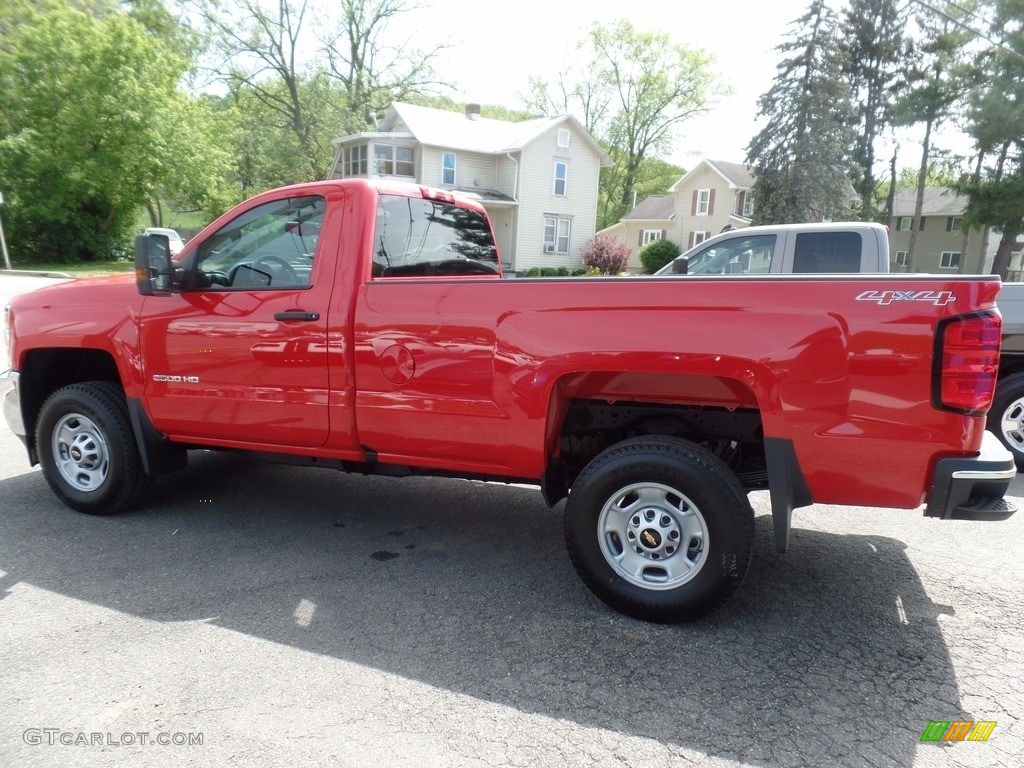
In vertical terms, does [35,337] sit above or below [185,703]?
above

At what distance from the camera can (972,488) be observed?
9.41ft

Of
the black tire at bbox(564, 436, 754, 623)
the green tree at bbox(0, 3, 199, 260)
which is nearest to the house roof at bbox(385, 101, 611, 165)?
the green tree at bbox(0, 3, 199, 260)

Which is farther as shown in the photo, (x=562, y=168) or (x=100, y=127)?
(x=562, y=168)

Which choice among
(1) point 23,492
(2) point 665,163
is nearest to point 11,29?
(1) point 23,492

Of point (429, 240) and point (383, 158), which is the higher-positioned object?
point (383, 158)

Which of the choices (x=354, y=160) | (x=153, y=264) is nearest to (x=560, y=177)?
(x=354, y=160)

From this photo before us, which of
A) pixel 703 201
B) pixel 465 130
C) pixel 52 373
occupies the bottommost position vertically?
pixel 52 373

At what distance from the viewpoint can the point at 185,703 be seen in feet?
8.88

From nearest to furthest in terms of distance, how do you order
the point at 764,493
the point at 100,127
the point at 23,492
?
the point at 23,492 < the point at 764,493 < the point at 100,127

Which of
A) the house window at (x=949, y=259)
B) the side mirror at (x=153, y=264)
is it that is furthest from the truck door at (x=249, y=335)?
the house window at (x=949, y=259)

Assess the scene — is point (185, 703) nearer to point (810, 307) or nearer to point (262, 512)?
point (262, 512)

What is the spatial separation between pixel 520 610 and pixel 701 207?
42994mm

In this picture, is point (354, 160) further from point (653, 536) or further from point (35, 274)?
point (653, 536)

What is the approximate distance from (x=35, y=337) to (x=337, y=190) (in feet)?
7.34
